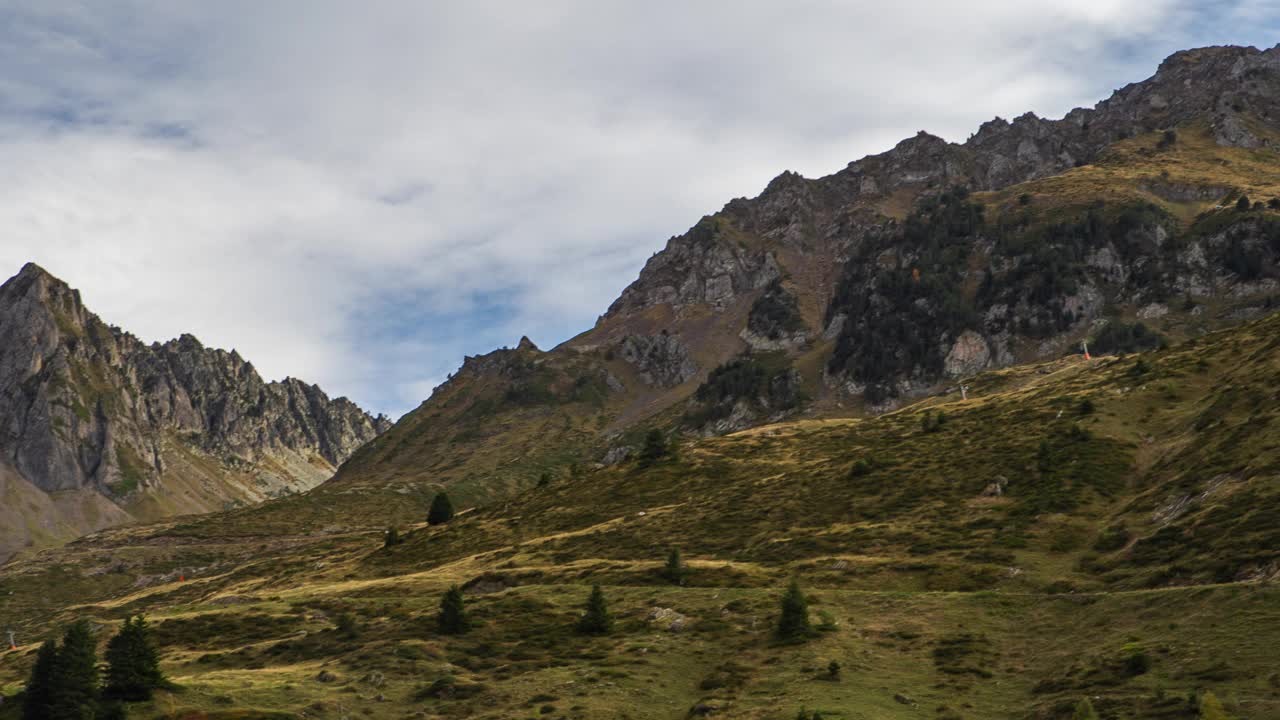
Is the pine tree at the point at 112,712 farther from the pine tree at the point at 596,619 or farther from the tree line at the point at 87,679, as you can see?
the pine tree at the point at 596,619

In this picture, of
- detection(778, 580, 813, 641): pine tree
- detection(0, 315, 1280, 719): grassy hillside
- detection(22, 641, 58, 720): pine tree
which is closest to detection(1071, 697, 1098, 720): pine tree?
detection(0, 315, 1280, 719): grassy hillside

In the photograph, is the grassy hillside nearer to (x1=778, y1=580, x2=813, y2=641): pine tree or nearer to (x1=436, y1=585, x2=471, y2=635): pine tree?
(x1=778, y1=580, x2=813, y2=641): pine tree

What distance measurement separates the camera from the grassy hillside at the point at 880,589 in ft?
136

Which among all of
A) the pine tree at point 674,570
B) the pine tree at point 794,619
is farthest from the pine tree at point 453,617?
the pine tree at point 794,619

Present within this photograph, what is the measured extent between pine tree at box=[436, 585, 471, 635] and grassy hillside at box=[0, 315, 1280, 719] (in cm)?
139

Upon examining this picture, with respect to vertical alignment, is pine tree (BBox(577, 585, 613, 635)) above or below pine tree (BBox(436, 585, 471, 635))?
below

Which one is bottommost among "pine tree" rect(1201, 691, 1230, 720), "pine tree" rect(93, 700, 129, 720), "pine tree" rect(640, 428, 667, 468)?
"pine tree" rect(1201, 691, 1230, 720)

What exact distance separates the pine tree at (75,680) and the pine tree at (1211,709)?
48.9m

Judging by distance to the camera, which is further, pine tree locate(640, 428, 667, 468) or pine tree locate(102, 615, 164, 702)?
pine tree locate(640, 428, 667, 468)

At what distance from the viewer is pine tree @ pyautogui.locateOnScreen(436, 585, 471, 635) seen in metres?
61.4

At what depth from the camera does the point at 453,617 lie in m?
61.8

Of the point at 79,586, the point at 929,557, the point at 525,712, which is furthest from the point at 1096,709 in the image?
the point at 79,586

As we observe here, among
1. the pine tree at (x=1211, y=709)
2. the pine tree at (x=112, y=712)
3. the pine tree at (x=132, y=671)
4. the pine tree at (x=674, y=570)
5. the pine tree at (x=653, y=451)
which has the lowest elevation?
the pine tree at (x=1211, y=709)

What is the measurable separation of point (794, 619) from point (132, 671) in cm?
3730
